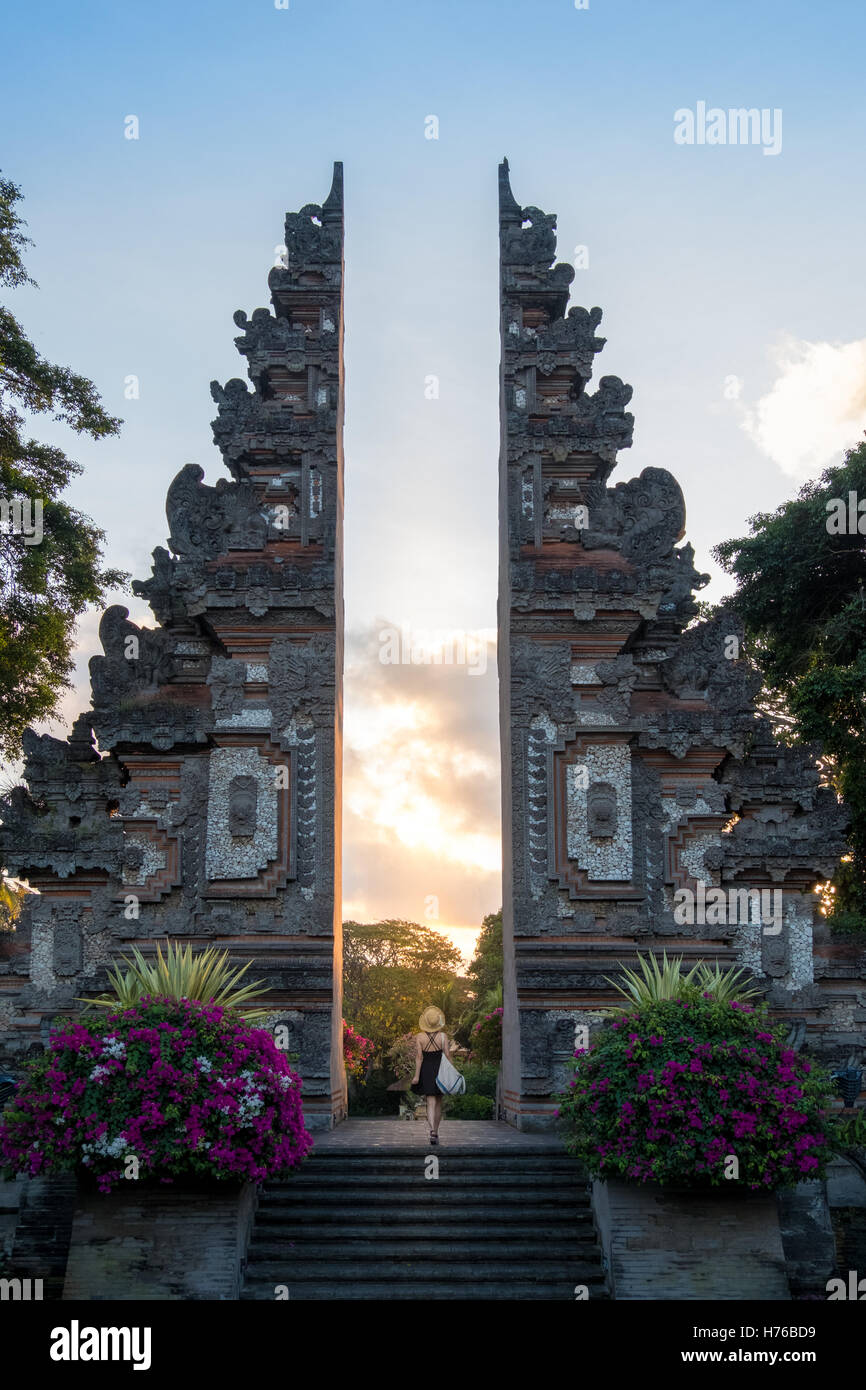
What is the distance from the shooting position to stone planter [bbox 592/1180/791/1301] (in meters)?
8.23

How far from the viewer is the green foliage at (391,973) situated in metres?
32.5

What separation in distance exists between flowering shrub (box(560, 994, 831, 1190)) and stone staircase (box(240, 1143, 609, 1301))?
954 mm

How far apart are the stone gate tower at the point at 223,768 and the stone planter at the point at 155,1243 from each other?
3615mm

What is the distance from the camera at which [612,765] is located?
13102mm

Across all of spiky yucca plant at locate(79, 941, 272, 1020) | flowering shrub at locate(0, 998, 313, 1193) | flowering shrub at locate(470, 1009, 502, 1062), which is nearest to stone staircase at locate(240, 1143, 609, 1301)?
flowering shrub at locate(0, 998, 313, 1193)

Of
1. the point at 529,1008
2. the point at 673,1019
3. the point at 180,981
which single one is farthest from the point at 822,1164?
the point at 180,981

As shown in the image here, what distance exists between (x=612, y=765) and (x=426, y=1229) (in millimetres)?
5511

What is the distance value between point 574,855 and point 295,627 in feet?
13.1

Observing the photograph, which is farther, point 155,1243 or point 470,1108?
point 470,1108

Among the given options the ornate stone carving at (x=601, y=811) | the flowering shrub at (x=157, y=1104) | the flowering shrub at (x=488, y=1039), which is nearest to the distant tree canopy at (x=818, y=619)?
the flowering shrub at (x=488, y=1039)

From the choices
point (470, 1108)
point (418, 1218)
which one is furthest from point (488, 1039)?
point (418, 1218)

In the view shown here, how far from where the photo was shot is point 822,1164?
27.5 ft

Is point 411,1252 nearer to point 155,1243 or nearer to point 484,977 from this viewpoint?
point 155,1243
